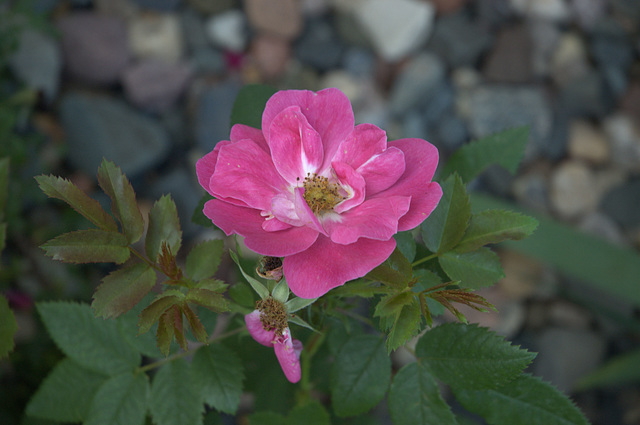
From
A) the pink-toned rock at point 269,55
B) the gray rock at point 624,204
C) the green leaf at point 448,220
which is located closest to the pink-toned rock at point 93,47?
the pink-toned rock at point 269,55

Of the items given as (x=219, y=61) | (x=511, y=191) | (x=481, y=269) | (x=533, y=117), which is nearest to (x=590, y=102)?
(x=533, y=117)

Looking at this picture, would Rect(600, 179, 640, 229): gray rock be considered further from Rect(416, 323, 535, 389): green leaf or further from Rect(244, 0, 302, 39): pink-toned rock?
Rect(416, 323, 535, 389): green leaf


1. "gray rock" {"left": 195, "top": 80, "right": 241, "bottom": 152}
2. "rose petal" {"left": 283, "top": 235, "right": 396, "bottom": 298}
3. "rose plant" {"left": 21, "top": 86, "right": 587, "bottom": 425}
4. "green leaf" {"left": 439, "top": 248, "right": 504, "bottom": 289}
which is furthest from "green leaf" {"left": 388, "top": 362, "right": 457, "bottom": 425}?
"gray rock" {"left": 195, "top": 80, "right": 241, "bottom": 152}

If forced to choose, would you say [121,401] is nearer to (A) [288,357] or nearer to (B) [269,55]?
(A) [288,357]

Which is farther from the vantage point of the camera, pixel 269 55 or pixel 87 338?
pixel 269 55

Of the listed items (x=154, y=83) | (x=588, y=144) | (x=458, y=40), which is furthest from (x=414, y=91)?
(x=154, y=83)

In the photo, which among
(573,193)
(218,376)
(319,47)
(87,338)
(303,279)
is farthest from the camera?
(319,47)
